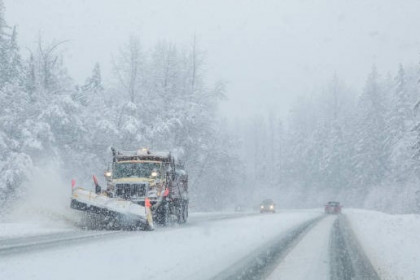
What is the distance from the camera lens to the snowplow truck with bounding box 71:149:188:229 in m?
19.2

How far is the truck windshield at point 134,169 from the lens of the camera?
22234mm

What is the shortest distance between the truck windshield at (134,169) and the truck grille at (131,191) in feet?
2.75

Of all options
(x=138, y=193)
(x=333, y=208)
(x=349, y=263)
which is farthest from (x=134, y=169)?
(x=333, y=208)

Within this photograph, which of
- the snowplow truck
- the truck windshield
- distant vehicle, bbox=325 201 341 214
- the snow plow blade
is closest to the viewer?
the snow plow blade

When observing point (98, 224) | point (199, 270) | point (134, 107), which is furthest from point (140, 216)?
point (134, 107)

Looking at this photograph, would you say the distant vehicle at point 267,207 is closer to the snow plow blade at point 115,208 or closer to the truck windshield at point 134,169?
the truck windshield at point 134,169

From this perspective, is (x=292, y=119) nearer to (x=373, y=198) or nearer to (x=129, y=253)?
(x=373, y=198)

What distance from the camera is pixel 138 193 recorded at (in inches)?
835

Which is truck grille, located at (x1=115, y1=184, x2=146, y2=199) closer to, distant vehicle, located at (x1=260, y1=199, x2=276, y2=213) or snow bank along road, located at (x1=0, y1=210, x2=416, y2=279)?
snow bank along road, located at (x1=0, y1=210, x2=416, y2=279)

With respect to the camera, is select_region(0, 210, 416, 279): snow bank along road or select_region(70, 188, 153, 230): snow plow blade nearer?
select_region(0, 210, 416, 279): snow bank along road

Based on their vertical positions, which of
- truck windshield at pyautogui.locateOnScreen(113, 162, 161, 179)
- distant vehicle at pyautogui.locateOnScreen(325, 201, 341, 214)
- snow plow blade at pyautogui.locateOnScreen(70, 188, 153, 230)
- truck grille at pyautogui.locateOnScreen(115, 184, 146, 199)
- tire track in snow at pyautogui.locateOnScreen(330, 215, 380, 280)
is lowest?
distant vehicle at pyautogui.locateOnScreen(325, 201, 341, 214)

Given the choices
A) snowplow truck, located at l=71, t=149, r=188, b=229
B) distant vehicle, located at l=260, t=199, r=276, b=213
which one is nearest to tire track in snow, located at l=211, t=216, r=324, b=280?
snowplow truck, located at l=71, t=149, r=188, b=229

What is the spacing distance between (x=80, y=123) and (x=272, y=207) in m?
23.6

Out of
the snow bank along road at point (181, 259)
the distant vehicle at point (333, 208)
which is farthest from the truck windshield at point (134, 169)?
the distant vehicle at point (333, 208)
